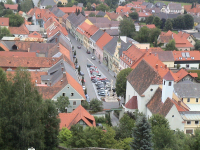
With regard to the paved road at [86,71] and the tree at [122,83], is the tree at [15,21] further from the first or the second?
the tree at [122,83]

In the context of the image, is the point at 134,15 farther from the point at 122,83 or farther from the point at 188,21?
the point at 122,83

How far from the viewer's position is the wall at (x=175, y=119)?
4731 centimetres

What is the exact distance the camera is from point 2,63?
68.3 m

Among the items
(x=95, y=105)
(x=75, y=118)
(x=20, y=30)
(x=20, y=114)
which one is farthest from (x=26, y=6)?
(x=20, y=114)

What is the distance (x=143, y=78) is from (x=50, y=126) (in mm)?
22799

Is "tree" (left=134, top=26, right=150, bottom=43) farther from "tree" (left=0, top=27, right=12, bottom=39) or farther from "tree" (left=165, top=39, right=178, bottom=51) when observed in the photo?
"tree" (left=0, top=27, right=12, bottom=39)

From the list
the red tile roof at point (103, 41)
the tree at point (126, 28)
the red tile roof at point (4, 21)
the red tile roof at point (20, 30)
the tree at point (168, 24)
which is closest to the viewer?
the red tile roof at point (103, 41)

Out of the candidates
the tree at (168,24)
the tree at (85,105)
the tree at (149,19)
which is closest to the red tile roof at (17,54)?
the tree at (85,105)

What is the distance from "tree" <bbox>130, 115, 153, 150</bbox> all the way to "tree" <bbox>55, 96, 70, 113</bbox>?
21082mm

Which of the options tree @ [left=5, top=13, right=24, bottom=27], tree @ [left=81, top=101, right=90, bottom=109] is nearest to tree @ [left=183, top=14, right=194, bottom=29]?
tree @ [left=5, top=13, right=24, bottom=27]

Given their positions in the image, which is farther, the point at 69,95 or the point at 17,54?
the point at 17,54

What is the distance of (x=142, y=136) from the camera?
34375 mm

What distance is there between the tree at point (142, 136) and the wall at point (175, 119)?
1348cm

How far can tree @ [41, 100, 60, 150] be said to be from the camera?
34531 millimetres
